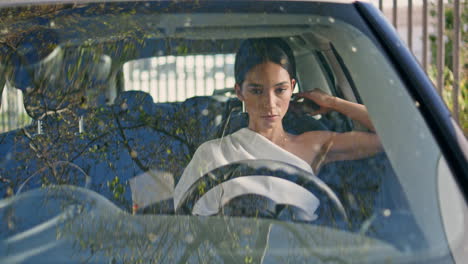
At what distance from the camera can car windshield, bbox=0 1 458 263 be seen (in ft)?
4.27

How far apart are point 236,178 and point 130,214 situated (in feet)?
0.87

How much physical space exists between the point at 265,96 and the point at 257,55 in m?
0.11

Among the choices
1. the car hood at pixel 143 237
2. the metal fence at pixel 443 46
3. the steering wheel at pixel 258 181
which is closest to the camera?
the car hood at pixel 143 237

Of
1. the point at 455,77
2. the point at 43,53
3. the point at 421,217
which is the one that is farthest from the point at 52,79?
the point at 455,77

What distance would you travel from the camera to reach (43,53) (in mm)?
1565

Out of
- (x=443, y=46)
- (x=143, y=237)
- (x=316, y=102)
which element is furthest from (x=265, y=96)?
(x=443, y=46)

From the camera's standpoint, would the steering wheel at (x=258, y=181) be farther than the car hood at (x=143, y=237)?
Yes

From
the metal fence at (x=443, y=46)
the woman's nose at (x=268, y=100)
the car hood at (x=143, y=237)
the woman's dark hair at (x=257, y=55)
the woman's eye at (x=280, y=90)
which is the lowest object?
the metal fence at (x=443, y=46)

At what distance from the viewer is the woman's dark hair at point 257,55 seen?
4.91 feet

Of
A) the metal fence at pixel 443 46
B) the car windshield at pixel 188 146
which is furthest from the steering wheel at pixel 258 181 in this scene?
the metal fence at pixel 443 46

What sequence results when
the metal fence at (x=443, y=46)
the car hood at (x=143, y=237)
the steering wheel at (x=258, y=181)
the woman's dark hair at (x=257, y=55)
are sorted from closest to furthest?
the car hood at (x=143, y=237) < the steering wheel at (x=258, y=181) < the woman's dark hair at (x=257, y=55) < the metal fence at (x=443, y=46)

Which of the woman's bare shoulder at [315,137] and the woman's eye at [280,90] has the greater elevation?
the woman's eye at [280,90]

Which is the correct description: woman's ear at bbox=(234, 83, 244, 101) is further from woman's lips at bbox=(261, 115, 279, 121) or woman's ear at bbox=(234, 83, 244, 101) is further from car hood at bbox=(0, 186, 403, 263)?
car hood at bbox=(0, 186, 403, 263)

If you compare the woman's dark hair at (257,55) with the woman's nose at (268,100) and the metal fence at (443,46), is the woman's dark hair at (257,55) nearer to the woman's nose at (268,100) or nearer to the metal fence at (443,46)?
the woman's nose at (268,100)
